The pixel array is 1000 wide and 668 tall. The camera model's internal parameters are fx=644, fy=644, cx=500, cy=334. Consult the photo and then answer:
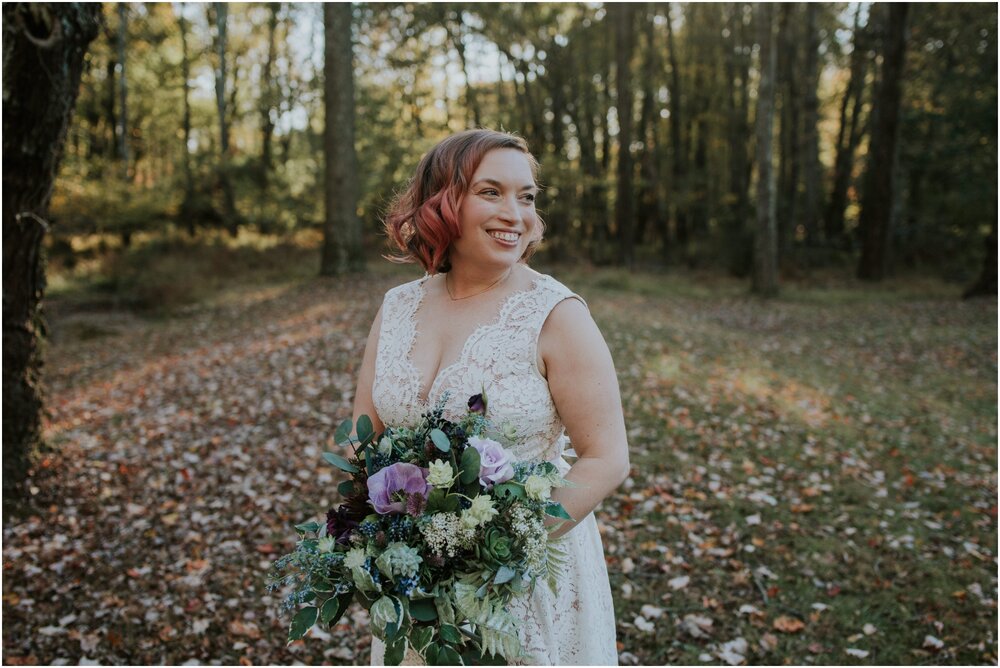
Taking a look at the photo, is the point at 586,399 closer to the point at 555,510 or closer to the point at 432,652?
the point at 555,510

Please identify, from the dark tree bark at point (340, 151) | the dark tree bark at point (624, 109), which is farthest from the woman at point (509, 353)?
the dark tree bark at point (624, 109)

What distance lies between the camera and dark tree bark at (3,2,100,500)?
444 cm

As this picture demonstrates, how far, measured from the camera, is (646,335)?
11.8 meters

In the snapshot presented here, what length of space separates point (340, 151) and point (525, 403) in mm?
14488

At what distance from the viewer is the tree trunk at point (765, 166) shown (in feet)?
54.4

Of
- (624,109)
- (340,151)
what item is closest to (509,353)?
(340,151)

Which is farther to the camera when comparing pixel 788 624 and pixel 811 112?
pixel 811 112

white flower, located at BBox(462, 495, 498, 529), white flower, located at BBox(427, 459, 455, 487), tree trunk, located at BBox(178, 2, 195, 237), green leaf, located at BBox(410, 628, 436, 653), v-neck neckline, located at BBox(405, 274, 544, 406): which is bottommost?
green leaf, located at BBox(410, 628, 436, 653)

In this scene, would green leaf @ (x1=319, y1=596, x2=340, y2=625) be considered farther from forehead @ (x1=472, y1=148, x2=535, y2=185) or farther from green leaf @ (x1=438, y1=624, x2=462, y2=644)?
forehead @ (x1=472, y1=148, x2=535, y2=185)

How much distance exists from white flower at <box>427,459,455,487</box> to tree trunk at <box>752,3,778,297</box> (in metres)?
17.3

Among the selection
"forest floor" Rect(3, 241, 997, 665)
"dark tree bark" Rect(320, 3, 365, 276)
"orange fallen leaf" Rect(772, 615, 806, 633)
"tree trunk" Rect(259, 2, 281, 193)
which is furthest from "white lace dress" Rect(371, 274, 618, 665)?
"tree trunk" Rect(259, 2, 281, 193)

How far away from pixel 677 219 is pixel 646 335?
86.4 feet

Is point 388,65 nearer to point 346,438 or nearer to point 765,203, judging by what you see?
point 765,203

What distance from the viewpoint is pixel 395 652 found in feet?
5.62
